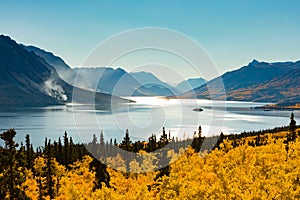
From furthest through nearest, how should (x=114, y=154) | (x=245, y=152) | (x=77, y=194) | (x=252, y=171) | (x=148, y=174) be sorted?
(x=114, y=154) < (x=148, y=174) < (x=245, y=152) < (x=252, y=171) < (x=77, y=194)

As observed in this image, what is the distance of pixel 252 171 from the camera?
143ft

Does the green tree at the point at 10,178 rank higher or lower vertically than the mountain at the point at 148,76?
lower

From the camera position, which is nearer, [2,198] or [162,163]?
[2,198]

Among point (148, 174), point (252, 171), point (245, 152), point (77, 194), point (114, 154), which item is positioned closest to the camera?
point (77, 194)

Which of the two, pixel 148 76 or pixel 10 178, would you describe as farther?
pixel 148 76

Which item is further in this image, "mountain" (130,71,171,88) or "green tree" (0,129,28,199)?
"mountain" (130,71,171,88)

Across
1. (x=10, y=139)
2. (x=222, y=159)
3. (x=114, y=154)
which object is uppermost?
(x=10, y=139)

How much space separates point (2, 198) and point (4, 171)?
419 cm

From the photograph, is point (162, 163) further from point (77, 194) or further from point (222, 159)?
point (77, 194)

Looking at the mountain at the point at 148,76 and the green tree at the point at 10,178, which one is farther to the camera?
the mountain at the point at 148,76

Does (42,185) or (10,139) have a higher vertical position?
(10,139)

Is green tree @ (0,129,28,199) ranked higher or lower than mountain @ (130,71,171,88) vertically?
lower

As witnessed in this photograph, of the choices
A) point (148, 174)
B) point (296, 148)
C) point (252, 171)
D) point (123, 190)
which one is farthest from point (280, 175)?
point (148, 174)

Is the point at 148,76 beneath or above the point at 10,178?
above
